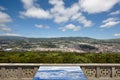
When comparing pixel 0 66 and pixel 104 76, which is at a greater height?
pixel 0 66

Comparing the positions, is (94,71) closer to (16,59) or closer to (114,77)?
(114,77)

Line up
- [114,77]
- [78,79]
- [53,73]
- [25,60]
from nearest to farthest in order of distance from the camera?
[78,79], [53,73], [114,77], [25,60]

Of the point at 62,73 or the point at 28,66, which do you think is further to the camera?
the point at 28,66

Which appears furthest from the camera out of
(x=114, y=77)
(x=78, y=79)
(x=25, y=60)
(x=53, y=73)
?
(x=25, y=60)

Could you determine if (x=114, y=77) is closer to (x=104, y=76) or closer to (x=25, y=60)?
(x=104, y=76)

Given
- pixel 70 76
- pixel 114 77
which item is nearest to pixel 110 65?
pixel 114 77

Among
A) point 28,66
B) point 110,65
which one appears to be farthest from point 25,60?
point 110,65
